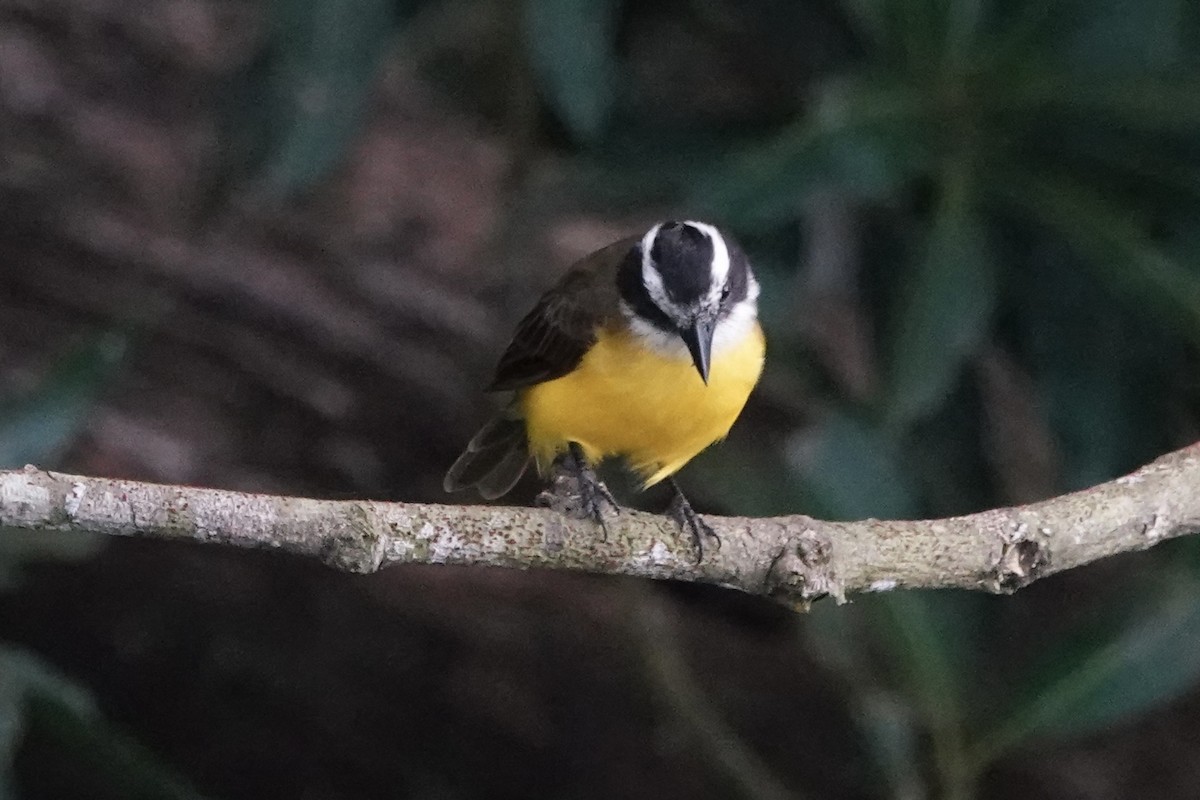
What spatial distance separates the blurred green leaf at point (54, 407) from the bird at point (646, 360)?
498 millimetres

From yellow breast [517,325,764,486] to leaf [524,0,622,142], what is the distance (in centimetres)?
36

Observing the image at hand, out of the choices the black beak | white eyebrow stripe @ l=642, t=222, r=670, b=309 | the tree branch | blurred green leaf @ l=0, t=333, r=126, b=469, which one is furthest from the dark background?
the tree branch

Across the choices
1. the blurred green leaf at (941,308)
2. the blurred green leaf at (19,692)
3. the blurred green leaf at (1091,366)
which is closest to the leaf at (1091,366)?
the blurred green leaf at (1091,366)

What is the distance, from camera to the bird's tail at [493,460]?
6.14 ft

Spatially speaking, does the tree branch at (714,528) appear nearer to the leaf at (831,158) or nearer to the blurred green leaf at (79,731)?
the leaf at (831,158)

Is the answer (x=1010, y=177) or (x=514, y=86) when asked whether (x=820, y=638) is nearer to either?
(x=1010, y=177)

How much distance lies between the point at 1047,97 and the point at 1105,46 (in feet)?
0.29

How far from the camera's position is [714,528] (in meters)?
1.30

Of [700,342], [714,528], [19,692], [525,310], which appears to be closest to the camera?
[714,528]

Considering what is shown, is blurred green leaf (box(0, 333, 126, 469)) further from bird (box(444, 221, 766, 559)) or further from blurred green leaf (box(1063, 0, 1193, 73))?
blurred green leaf (box(1063, 0, 1193, 73))

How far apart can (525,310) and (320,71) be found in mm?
584

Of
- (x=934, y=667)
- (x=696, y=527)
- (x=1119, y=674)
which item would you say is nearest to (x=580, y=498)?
(x=696, y=527)

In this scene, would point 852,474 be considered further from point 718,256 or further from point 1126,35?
point 1126,35

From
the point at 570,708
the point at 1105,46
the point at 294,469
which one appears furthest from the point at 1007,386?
the point at 294,469
